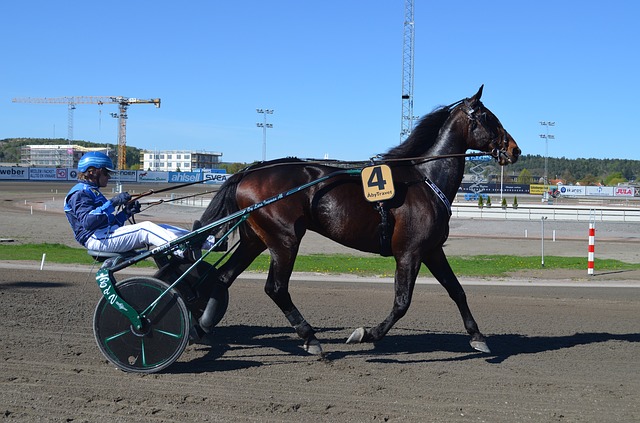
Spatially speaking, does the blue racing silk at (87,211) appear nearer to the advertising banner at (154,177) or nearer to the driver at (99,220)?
the driver at (99,220)

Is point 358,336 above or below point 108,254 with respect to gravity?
below

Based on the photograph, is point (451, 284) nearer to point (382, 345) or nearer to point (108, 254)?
point (382, 345)

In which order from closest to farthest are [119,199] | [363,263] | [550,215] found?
1. [119,199]
2. [363,263]
3. [550,215]

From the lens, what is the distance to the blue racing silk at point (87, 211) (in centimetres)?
529

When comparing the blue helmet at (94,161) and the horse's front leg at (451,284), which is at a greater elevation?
the blue helmet at (94,161)

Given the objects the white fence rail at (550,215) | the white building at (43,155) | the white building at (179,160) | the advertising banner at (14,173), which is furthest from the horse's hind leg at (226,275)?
the white building at (43,155)

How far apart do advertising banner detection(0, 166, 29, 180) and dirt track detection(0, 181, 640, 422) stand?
206 ft

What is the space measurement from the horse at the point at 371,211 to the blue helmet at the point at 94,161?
0.98 m

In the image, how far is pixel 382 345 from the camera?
21.3ft

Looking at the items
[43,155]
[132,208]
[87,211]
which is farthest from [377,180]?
[43,155]

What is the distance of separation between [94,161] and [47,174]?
222 feet

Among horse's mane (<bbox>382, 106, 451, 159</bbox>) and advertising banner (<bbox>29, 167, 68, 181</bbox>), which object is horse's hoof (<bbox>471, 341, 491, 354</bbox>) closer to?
horse's mane (<bbox>382, 106, 451, 159</bbox>)

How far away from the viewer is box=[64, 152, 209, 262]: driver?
532 centimetres

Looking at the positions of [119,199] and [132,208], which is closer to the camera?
[119,199]
